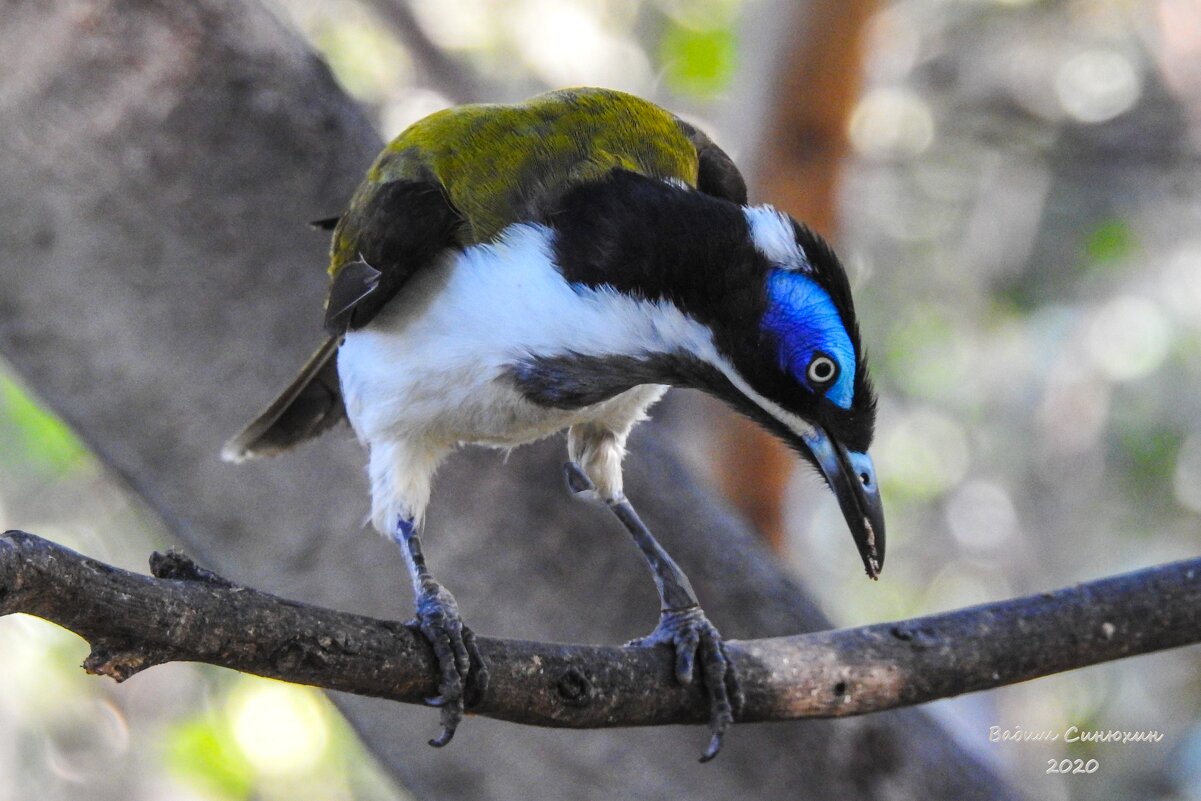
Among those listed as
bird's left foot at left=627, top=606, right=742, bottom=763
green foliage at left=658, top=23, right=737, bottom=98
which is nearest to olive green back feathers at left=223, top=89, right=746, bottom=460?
bird's left foot at left=627, top=606, right=742, bottom=763

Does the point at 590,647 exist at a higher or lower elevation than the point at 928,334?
higher

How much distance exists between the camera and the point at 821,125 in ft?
20.7

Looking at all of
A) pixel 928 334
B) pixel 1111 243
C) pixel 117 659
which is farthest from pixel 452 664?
pixel 928 334

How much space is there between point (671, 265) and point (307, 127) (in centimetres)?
144

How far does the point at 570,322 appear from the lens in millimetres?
3014

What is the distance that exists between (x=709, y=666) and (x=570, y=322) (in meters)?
0.88

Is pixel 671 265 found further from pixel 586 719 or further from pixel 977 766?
pixel 977 766

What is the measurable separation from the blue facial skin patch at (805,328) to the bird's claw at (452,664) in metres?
0.90

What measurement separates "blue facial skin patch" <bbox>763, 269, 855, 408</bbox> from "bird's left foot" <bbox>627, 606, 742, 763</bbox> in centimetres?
73

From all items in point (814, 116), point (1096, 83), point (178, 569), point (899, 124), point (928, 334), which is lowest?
point (928, 334)

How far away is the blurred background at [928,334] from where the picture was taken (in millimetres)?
7598

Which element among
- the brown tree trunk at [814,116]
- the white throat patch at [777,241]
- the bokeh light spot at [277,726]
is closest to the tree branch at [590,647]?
the white throat patch at [777,241]

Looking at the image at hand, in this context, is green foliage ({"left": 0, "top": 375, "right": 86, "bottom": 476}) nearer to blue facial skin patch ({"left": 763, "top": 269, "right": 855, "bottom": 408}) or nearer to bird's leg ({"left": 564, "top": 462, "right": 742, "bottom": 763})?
bird's leg ({"left": 564, "top": 462, "right": 742, "bottom": 763})

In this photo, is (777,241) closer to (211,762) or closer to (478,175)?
(478,175)
